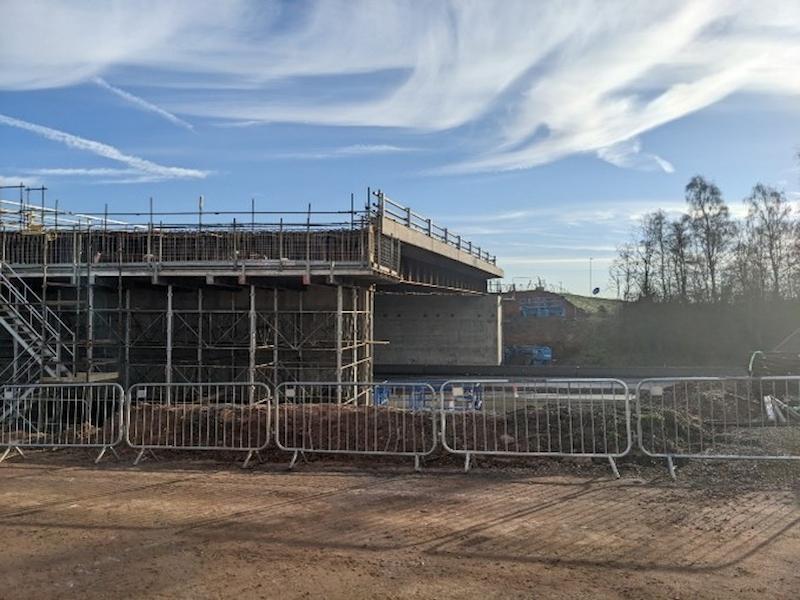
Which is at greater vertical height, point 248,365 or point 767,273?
point 767,273

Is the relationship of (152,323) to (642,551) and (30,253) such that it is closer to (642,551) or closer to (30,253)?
(30,253)

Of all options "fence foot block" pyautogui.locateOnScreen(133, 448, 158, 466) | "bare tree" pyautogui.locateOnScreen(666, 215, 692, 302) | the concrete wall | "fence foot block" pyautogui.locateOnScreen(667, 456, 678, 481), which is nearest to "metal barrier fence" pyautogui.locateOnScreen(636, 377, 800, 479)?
"fence foot block" pyautogui.locateOnScreen(667, 456, 678, 481)

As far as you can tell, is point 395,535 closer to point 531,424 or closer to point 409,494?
point 409,494

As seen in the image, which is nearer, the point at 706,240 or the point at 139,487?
the point at 139,487

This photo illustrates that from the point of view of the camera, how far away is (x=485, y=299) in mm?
43469

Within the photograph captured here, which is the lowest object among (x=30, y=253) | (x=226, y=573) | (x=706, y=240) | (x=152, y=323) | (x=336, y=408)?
(x=226, y=573)

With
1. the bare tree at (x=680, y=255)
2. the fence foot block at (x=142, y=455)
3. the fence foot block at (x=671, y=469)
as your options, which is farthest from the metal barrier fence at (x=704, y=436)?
the bare tree at (x=680, y=255)

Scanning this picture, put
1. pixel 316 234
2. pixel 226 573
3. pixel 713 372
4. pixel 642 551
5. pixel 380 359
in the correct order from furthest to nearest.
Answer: pixel 380 359 → pixel 713 372 → pixel 316 234 → pixel 642 551 → pixel 226 573

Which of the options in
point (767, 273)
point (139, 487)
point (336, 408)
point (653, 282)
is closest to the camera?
point (139, 487)

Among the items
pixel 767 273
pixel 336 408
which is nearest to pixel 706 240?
pixel 767 273

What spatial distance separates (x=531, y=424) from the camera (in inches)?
393

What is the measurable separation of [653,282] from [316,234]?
4392cm

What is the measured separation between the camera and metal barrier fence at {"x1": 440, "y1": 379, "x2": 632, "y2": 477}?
911 centimetres

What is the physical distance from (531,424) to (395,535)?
430 cm
